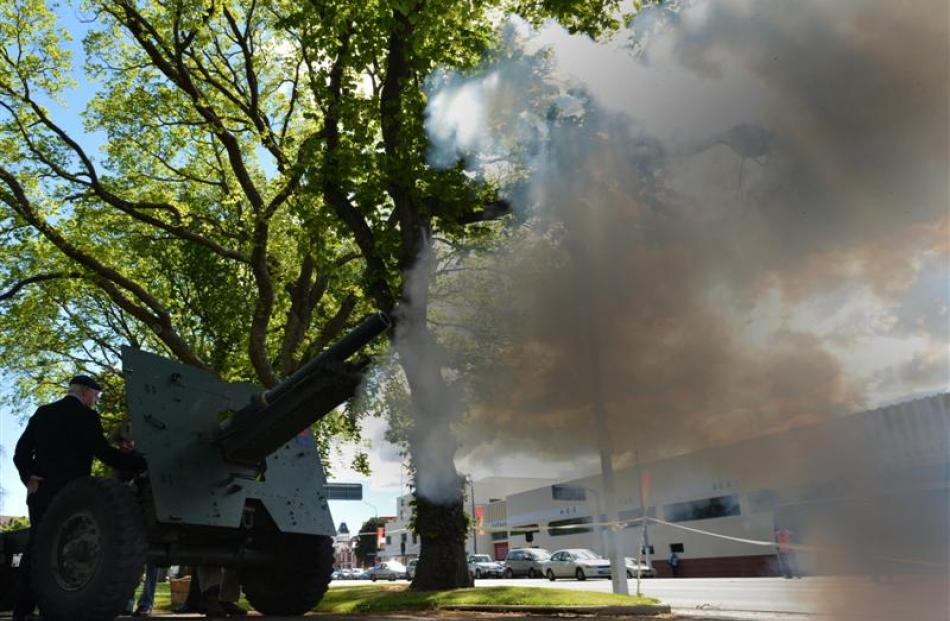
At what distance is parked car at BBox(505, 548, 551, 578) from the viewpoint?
3562 centimetres

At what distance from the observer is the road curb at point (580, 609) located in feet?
28.2

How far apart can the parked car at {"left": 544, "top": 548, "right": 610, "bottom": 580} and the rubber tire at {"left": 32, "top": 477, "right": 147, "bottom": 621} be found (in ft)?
88.0

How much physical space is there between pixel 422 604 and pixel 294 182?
30.6ft

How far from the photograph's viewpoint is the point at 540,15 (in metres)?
12.3

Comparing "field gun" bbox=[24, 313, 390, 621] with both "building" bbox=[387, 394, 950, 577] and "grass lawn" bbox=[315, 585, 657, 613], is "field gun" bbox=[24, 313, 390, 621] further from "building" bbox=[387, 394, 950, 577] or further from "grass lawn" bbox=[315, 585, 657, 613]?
"building" bbox=[387, 394, 950, 577]

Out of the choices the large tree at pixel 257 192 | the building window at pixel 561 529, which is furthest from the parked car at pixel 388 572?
the building window at pixel 561 529

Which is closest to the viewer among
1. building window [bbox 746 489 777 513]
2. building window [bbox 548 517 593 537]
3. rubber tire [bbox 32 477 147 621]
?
building window [bbox 746 489 777 513]

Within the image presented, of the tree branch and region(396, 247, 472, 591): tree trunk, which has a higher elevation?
the tree branch

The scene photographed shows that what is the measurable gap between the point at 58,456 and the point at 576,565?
28218mm

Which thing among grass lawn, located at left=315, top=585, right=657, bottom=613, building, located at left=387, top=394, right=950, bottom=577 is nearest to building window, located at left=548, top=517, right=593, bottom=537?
grass lawn, located at left=315, top=585, right=657, bottom=613

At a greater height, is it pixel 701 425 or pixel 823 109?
pixel 823 109

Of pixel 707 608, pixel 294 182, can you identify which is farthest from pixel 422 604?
pixel 294 182

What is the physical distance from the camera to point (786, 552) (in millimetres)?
4711

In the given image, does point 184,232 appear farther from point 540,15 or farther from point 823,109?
point 823,109
